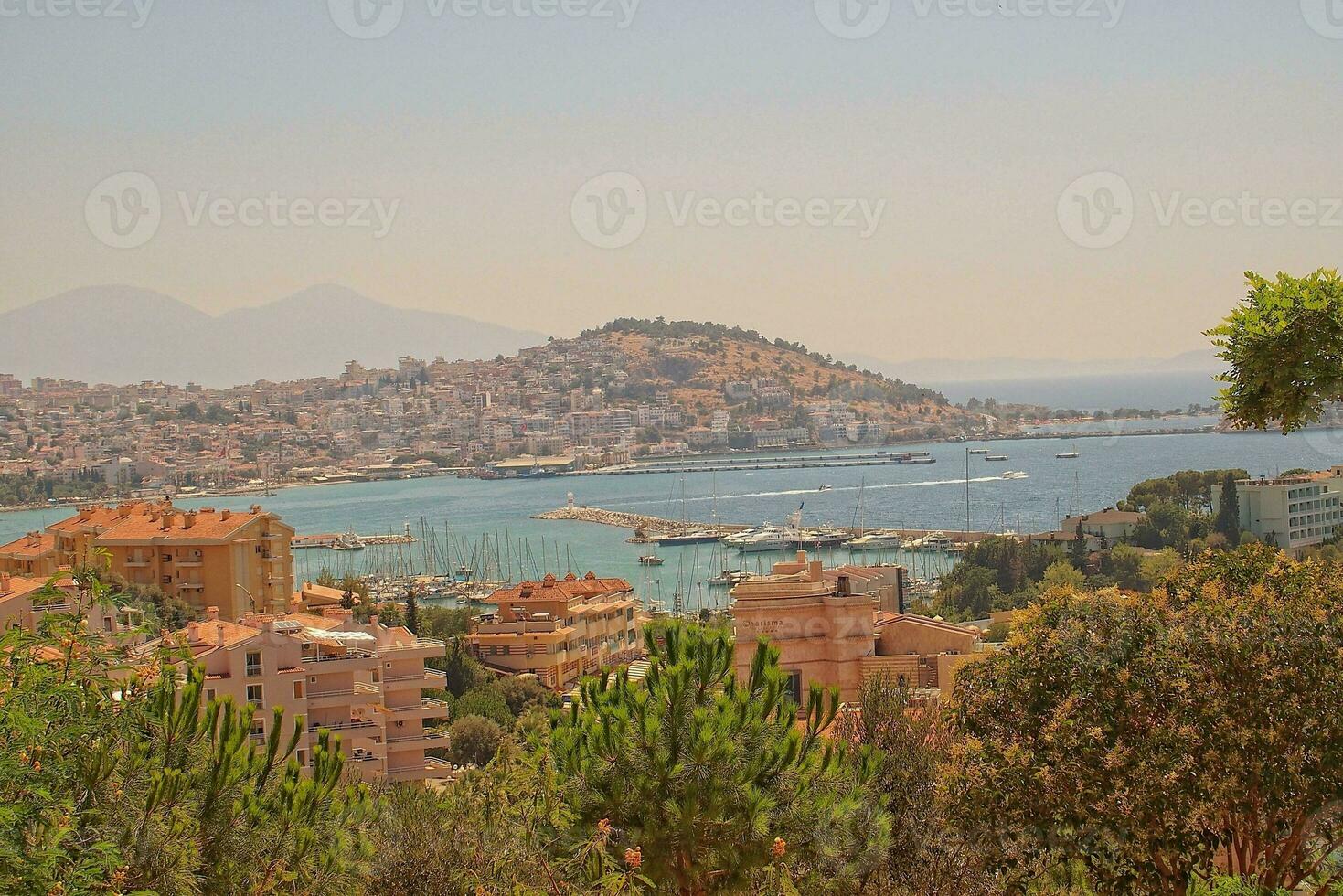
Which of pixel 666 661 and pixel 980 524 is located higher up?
pixel 666 661

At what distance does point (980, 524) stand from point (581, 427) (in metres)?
50.6

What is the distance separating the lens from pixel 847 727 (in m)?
4.94

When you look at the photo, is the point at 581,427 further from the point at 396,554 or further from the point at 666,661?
the point at 666,661

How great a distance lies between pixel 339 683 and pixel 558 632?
8.03 m

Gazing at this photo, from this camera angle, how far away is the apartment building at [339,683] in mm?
9414

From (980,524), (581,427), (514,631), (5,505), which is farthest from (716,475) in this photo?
(514,631)

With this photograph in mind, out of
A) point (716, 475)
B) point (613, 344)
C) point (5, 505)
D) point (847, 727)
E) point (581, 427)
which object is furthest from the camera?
point (613, 344)

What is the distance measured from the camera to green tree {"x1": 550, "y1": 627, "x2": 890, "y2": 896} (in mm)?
3777

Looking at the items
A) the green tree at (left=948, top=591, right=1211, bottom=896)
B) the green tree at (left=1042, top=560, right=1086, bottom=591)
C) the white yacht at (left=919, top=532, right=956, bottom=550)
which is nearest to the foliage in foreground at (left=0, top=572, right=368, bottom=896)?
the green tree at (left=948, top=591, right=1211, bottom=896)

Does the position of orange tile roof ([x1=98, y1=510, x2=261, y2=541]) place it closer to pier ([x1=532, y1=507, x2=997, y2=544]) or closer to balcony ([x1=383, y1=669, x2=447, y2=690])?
balcony ([x1=383, y1=669, x2=447, y2=690])

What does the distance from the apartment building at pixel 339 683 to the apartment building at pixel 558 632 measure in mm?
4500

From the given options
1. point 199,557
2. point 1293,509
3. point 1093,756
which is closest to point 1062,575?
point 1293,509

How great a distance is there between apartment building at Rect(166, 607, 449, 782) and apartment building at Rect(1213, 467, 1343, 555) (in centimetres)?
1773

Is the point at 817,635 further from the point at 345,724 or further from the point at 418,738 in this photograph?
the point at 418,738
